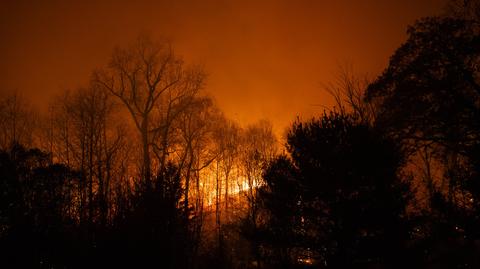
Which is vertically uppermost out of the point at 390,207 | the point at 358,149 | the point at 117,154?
the point at 117,154

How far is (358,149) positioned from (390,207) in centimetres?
223

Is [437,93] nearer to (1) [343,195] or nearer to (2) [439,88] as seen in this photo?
(2) [439,88]

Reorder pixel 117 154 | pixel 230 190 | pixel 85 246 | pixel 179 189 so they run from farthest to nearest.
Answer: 1. pixel 230 190
2. pixel 117 154
3. pixel 179 189
4. pixel 85 246

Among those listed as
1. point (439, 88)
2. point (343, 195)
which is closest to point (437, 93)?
point (439, 88)

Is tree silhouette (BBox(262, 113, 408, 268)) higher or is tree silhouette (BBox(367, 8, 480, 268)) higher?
tree silhouette (BBox(367, 8, 480, 268))

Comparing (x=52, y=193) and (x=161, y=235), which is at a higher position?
(x=52, y=193)

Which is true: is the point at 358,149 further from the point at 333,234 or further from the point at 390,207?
the point at 333,234

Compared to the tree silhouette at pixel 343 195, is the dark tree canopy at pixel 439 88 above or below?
above

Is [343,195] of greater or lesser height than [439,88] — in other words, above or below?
below

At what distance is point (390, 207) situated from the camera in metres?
11.1

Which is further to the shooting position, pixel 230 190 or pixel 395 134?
pixel 230 190

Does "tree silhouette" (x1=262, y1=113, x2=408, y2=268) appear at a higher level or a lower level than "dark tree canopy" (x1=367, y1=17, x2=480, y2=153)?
lower

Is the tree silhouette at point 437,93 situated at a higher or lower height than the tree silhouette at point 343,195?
higher

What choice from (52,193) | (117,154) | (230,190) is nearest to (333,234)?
(52,193)
